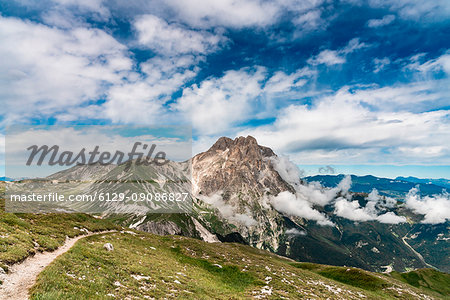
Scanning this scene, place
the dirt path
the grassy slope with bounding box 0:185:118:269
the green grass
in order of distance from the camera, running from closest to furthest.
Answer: the dirt path
the grassy slope with bounding box 0:185:118:269
the green grass

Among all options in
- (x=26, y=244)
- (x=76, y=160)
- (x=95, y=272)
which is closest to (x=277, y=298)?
(x=95, y=272)

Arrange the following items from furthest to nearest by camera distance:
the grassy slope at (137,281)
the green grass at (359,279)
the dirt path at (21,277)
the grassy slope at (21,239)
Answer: the green grass at (359,279) → the grassy slope at (21,239) → the grassy slope at (137,281) → the dirt path at (21,277)

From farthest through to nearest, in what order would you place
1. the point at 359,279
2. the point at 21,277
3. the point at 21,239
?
the point at 359,279 < the point at 21,239 < the point at 21,277

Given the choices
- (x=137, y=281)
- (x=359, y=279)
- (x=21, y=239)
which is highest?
(x=21, y=239)

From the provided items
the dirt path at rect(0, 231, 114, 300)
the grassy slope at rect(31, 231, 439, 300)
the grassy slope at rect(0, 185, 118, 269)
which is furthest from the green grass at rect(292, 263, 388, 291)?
the grassy slope at rect(0, 185, 118, 269)

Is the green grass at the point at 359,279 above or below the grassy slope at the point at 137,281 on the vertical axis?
below

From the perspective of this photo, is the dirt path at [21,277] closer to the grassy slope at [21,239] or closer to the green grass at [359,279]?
the grassy slope at [21,239]

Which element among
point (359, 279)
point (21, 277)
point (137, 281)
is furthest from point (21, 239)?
point (359, 279)

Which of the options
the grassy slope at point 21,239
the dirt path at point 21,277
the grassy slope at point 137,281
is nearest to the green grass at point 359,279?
the grassy slope at point 137,281

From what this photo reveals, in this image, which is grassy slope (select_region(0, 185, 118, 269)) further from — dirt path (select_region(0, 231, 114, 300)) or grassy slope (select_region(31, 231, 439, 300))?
grassy slope (select_region(31, 231, 439, 300))

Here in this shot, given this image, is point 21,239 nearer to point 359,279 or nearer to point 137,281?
point 137,281

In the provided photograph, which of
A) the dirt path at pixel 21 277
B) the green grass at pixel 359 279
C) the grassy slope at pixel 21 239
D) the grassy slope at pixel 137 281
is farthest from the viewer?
the green grass at pixel 359 279

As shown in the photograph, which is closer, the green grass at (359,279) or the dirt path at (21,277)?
the dirt path at (21,277)

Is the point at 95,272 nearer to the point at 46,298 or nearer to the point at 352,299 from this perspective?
the point at 46,298
